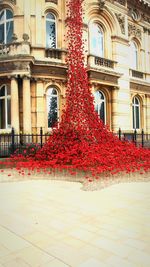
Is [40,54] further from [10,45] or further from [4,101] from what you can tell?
[4,101]

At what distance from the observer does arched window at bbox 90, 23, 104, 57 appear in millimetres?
18016

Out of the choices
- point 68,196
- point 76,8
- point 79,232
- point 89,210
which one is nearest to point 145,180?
point 68,196

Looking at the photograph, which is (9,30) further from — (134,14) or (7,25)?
(134,14)

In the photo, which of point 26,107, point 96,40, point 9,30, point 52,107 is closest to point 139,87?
point 96,40

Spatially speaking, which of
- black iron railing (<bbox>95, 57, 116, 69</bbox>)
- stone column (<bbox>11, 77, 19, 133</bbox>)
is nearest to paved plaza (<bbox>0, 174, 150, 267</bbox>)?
stone column (<bbox>11, 77, 19, 133</bbox>)

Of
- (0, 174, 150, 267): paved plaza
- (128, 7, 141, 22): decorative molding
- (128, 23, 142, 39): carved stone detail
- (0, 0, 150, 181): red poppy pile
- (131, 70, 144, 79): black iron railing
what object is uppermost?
(128, 7, 141, 22): decorative molding

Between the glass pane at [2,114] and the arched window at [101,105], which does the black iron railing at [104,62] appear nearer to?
the arched window at [101,105]

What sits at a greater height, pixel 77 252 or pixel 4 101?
pixel 4 101

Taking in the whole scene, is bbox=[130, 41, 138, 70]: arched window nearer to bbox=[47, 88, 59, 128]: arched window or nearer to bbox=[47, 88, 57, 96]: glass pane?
bbox=[47, 88, 57, 96]: glass pane

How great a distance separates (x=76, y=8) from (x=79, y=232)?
15.4 metres

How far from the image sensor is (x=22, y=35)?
15266 mm

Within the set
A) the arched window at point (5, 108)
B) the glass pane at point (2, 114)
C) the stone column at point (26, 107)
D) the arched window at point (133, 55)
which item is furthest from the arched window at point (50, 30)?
the arched window at point (133, 55)

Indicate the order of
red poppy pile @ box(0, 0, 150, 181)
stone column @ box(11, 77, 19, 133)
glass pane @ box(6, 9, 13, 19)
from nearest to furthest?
red poppy pile @ box(0, 0, 150, 181)
stone column @ box(11, 77, 19, 133)
glass pane @ box(6, 9, 13, 19)

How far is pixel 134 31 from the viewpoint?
20797 millimetres
